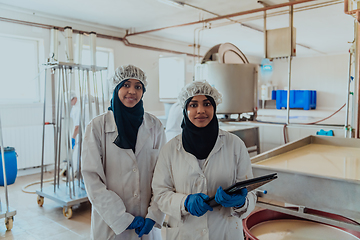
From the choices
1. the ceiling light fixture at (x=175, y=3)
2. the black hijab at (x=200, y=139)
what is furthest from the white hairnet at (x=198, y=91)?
the ceiling light fixture at (x=175, y=3)

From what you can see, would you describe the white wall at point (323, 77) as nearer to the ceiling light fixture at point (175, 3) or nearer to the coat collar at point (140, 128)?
the ceiling light fixture at point (175, 3)

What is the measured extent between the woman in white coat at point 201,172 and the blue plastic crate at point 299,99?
10.9m

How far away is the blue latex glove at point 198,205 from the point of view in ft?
3.71

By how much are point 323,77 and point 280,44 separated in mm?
8634

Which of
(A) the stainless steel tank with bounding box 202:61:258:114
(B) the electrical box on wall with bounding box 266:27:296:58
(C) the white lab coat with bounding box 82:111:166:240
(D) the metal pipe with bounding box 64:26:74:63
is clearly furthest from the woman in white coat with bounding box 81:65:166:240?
(B) the electrical box on wall with bounding box 266:27:296:58

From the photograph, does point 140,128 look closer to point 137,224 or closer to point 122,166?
point 122,166

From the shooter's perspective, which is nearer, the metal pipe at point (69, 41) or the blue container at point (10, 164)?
the metal pipe at point (69, 41)

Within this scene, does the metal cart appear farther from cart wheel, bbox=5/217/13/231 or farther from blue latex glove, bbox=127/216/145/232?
cart wheel, bbox=5/217/13/231

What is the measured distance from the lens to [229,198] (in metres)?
1.12

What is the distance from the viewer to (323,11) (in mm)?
5098

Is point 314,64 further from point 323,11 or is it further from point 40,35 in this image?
point 40,35

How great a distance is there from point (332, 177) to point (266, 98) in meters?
11.0

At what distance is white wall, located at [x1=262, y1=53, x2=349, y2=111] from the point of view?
10945 mm

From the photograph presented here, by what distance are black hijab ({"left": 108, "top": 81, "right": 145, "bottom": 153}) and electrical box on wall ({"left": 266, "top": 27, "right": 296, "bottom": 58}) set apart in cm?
297
